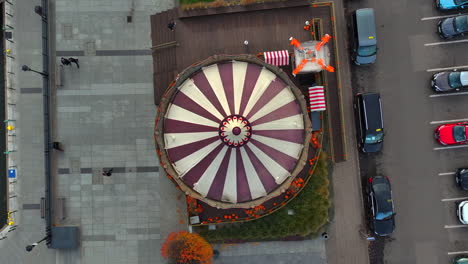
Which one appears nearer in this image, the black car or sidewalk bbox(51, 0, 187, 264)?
the black car

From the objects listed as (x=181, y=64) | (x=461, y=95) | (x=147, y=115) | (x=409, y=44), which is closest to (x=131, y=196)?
(x=147, y=115)

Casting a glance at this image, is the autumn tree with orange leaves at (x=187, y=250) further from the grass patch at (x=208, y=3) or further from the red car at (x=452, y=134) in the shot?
the red car at (x=452, y=134)

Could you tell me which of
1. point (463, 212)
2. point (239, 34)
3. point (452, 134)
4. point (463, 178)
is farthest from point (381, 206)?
point (239, 34)

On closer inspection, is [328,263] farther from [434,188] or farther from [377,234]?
[434,188]

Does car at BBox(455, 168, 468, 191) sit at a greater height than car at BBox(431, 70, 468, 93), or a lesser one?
lesser

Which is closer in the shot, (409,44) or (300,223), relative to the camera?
(300,223)

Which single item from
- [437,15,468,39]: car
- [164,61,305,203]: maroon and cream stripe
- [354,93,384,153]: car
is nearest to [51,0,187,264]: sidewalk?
[164,61,305,203]: maroon and cream stripe

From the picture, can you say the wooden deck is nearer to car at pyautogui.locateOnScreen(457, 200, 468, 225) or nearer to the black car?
the black car
